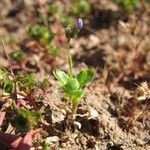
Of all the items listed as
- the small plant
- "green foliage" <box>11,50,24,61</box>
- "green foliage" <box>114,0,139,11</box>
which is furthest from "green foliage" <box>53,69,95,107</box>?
"green foliage" <box>114,0,139,11</box>

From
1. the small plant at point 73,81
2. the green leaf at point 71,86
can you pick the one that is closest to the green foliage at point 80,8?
the small plant at point 73,81

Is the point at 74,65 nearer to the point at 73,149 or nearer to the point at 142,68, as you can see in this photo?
the point at 142,68

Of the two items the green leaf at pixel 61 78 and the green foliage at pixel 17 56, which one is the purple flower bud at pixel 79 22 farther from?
the green foliage at pixel 17 56

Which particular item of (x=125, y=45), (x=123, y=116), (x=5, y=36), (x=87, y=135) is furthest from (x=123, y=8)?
(x=87, y=135)

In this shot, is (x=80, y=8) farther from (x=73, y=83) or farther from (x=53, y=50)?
(x=73, y=83)

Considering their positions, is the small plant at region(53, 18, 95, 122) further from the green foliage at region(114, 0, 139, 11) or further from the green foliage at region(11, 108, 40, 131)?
the green foliage at region(114, 0, 139, 11)
